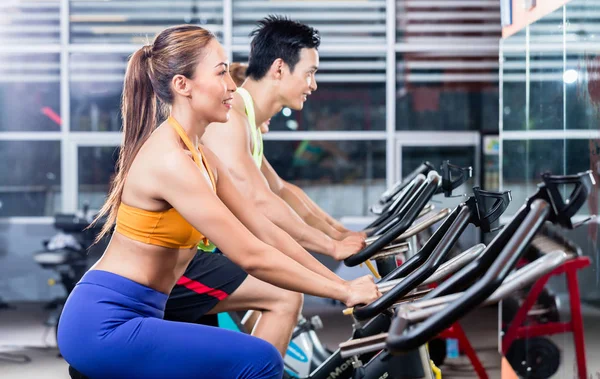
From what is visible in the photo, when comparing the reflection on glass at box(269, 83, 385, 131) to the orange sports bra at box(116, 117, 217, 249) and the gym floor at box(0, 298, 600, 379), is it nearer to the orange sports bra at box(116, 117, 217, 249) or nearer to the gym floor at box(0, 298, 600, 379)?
the gym floor at box(0, 298, 600, 379)

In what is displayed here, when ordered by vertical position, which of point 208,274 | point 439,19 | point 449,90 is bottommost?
point 208,274

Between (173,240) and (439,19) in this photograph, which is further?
(439,19)

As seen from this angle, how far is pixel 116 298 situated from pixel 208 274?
704mm

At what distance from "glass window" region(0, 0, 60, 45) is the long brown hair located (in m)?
5.02

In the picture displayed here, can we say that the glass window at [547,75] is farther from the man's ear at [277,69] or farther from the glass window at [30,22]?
the glass window at [30,22]


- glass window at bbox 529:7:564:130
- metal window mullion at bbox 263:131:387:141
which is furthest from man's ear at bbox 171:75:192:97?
metal window mullion at bbox 263:131:387:141

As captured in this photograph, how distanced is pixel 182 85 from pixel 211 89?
0.07 m

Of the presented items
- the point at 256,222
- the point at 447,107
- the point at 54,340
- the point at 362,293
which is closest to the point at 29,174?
the point at 54,340

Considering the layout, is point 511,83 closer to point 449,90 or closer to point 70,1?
point 449,90

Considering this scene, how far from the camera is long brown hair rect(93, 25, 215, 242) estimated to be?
2.00 meters

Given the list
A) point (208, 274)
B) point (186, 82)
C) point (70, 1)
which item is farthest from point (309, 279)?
point (70, 1)

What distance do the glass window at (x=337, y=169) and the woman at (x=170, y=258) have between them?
190 inches

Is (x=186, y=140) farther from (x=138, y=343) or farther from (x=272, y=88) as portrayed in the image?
(x=272, y=88)

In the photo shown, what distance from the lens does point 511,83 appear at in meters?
3.91
